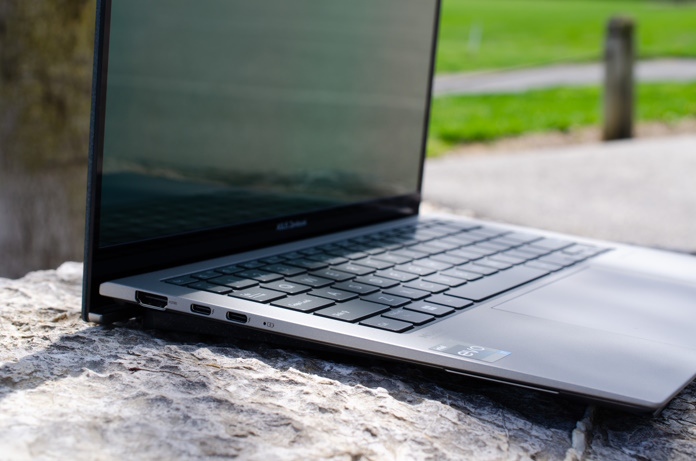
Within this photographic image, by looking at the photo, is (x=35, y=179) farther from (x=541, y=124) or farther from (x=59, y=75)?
(x=541, y=124)

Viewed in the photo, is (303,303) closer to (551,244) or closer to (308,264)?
(308,264)

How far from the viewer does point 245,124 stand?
62.8 inches

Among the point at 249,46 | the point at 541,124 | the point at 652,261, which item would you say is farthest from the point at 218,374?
the point at 541,124

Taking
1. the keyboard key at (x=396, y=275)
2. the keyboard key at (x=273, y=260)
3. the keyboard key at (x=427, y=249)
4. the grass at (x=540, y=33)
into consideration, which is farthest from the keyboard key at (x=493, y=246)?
the grass at (x=540, y=33)

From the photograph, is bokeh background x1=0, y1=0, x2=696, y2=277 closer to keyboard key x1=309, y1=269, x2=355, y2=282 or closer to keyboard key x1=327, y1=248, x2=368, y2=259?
keyboard key x1=327, y1=248, x2=368, y2=259

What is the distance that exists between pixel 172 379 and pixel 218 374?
60 millimetres

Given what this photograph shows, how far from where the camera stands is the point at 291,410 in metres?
1.00

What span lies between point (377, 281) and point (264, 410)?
414mm

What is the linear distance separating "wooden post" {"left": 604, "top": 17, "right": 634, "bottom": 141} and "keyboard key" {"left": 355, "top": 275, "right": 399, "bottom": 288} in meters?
6.44

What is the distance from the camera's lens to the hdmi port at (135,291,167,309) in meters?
1.22

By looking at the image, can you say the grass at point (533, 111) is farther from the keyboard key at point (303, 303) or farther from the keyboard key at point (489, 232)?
the keyboard key at point (303, 303)

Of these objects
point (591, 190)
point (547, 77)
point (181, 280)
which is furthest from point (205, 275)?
point (547, 77)

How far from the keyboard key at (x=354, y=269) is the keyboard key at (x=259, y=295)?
0.21 m

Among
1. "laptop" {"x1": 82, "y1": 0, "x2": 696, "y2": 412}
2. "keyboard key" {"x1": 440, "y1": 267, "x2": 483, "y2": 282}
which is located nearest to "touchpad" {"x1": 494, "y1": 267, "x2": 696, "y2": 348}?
"laptop" {"x1": 82, "y1": 0, "x2": 696, "y2": 412}
